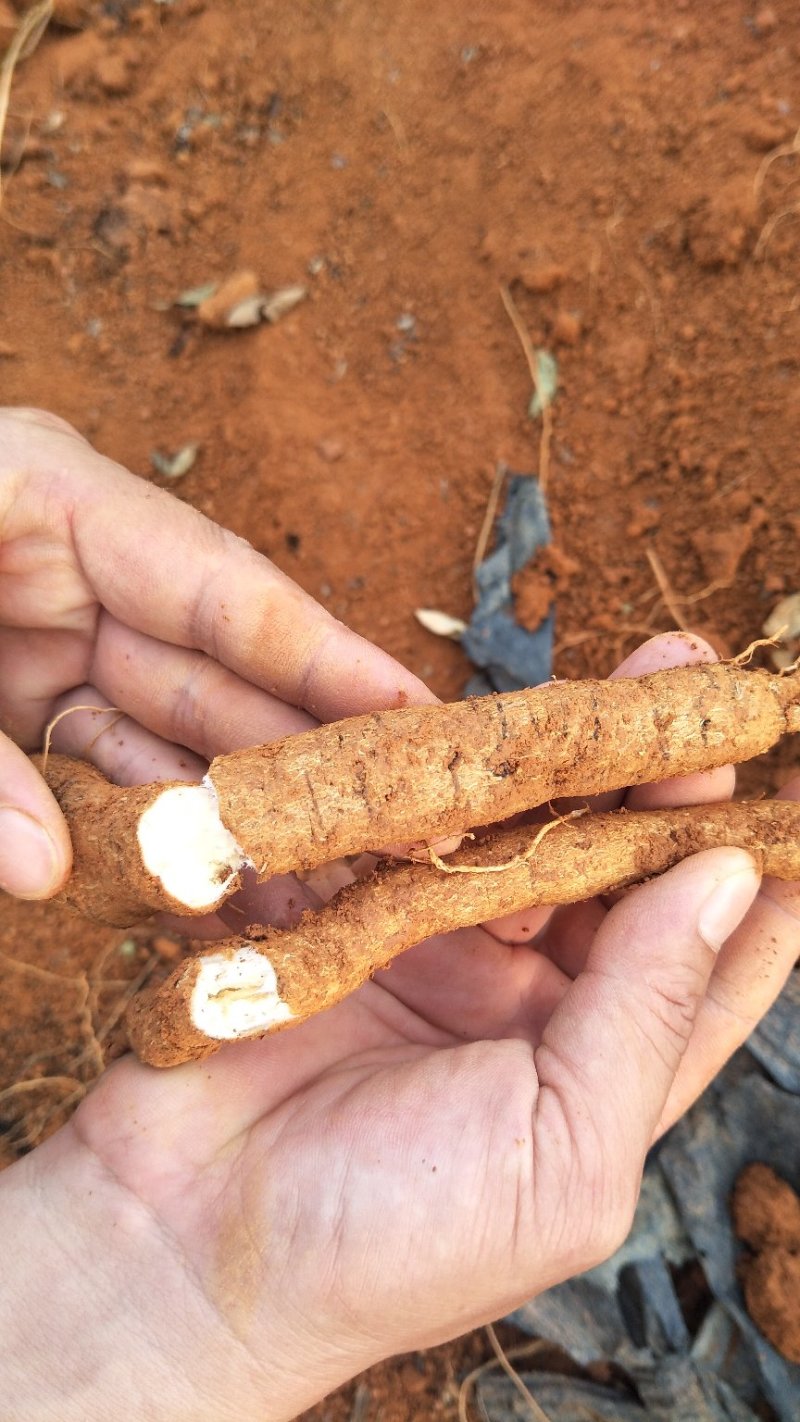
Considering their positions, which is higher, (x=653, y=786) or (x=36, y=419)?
(x=36, y=419)

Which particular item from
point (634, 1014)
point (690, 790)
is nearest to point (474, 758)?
point (634, 1014)

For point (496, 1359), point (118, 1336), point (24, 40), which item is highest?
point (24, 40)

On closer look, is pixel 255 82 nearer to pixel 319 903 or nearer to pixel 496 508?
pixel 496 508

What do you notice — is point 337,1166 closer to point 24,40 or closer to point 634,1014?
point 634,1014

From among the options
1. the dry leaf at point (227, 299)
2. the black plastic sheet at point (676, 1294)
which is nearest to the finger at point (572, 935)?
the black plastic sheet at point (676, 1294)

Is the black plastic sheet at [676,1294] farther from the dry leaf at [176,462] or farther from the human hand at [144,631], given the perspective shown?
the dry leaf at [176,462]

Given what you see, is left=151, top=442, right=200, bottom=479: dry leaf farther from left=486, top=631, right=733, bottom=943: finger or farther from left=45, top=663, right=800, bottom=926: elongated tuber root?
left=486, top=631, right=733, bottom=943: finger

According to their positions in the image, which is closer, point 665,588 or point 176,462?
point 665,588
